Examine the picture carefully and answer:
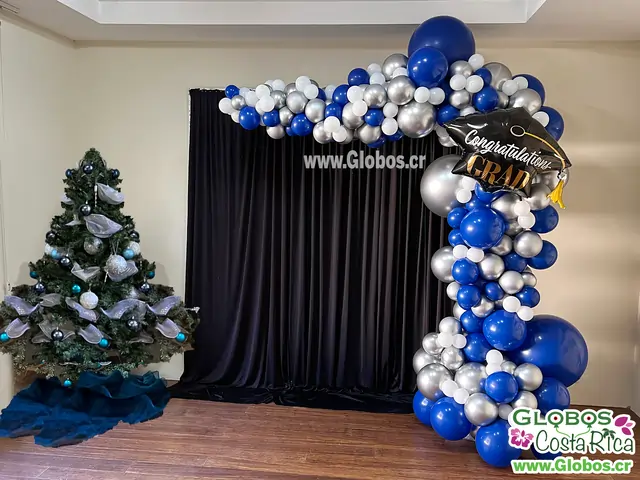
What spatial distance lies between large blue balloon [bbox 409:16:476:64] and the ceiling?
42 centimetres

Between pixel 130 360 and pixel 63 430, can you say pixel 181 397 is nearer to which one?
pixel 130 360

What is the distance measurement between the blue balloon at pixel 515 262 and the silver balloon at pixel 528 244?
36mm

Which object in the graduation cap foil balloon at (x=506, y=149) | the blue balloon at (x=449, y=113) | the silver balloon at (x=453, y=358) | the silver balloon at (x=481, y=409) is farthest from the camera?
the silver balloon at (x=453, y=358)

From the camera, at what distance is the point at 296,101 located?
9.64 ft

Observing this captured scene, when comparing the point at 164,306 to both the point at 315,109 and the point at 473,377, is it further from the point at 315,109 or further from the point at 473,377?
the point at 473,377

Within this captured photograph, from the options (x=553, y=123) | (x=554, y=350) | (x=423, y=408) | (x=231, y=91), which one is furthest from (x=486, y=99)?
(x=423, y=408)

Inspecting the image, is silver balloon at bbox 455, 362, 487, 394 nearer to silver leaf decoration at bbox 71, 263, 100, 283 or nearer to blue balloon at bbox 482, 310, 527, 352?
blue balloon at bbox 482, 310, 527, 352

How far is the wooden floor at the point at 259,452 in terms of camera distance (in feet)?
8.78

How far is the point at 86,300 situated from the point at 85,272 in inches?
6.5

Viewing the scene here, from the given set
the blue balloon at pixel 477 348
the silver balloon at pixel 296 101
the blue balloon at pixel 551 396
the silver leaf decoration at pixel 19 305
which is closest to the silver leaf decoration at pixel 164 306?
the silver leaf decoration at pixel 19 305

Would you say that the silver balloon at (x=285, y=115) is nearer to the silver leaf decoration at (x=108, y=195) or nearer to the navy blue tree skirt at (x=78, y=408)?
the silver leaf decoration at (x=108, y=195)

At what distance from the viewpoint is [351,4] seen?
3.17 m

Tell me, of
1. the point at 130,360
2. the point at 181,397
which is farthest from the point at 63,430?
the point at 181,397

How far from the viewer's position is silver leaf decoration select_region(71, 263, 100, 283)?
3.19 metres
